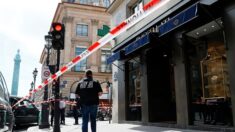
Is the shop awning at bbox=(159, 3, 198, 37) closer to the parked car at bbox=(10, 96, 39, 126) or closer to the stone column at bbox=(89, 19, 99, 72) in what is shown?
the parked car at bbox=(10, 96, 39, 126)

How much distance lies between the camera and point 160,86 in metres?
10.9

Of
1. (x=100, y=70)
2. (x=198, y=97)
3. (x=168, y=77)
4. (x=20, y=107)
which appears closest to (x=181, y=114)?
(x=198, y=97)

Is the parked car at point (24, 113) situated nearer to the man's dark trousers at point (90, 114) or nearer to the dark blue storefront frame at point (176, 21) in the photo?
the man's dark trousers at point (90, 114)

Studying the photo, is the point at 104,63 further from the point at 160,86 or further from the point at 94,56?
the point at 160,86

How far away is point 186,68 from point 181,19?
1.82 m

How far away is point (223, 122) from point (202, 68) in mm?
1819

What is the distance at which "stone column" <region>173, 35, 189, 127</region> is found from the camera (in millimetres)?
8352

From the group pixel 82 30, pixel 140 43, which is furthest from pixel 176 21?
pixel 82 30

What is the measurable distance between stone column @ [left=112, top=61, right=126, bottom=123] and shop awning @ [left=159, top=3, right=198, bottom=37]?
15.8 feet

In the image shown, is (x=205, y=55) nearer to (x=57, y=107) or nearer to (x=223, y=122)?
(x=223, y=122)

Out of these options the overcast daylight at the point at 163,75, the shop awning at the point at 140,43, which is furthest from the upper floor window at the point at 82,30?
the shop awning at the point at 140,43

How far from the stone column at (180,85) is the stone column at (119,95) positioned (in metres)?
4.24

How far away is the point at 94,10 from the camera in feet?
124

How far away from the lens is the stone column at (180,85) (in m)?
8.35
